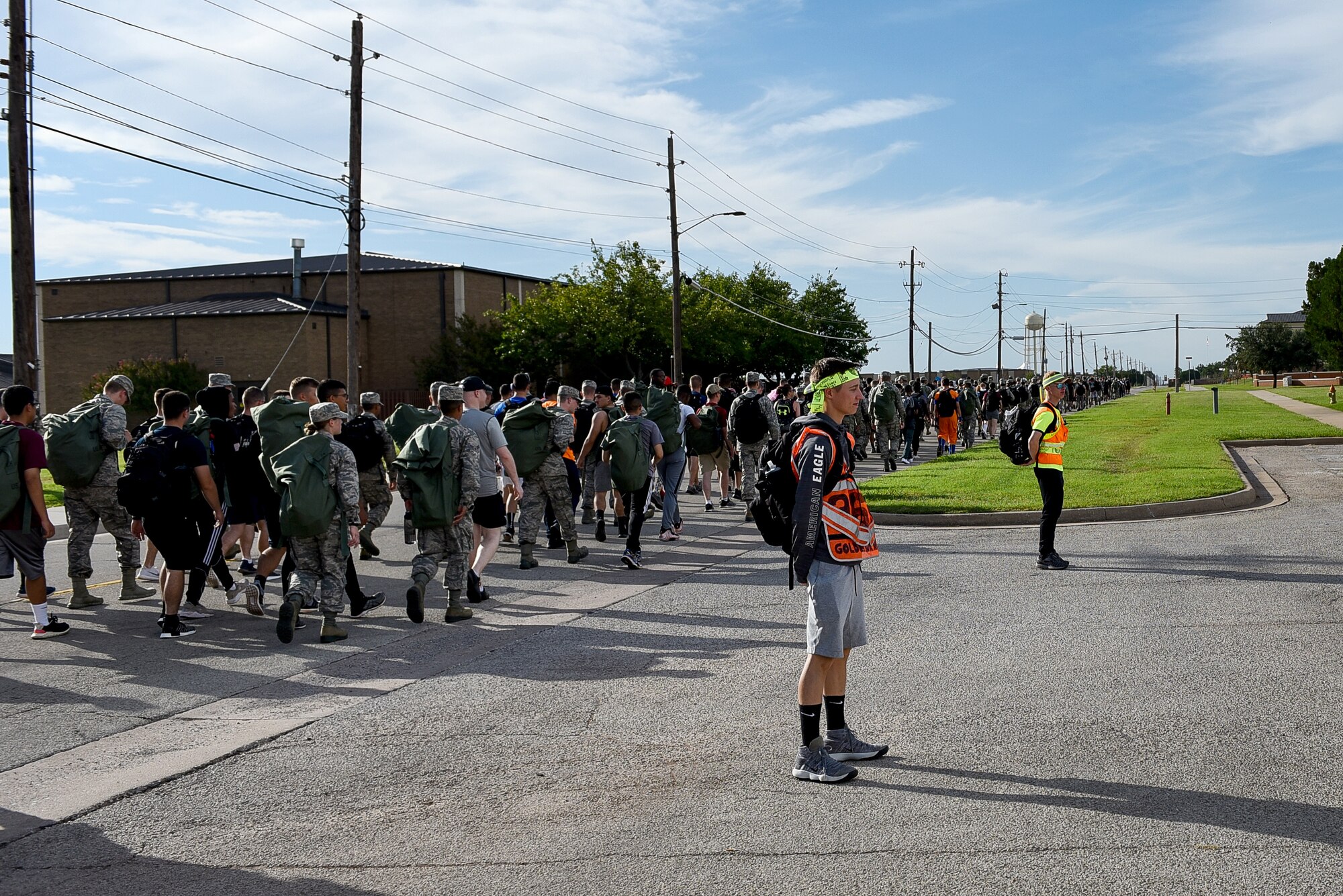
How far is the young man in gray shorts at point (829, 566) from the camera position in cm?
519

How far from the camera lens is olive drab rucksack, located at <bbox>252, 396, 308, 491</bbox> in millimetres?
10008

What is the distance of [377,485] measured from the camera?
12523 mm

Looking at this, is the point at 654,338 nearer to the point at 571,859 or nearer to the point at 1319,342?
the point at 1319,342

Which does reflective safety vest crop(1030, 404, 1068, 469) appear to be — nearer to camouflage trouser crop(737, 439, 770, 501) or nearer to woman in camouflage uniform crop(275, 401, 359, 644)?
camouflage trouser crop(737, 439, 770, 501)

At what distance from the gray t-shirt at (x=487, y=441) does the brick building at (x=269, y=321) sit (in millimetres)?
42895

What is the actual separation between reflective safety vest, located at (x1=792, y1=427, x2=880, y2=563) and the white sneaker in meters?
5.91

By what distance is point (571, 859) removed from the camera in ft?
14.3

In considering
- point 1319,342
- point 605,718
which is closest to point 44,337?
point 605,718

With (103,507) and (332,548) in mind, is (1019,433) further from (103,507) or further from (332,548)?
(103,507)

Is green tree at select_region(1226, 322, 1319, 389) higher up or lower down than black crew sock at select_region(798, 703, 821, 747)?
higher up

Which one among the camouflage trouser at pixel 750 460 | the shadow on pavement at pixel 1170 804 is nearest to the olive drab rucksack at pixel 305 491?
the shadow on pavement at pixel 1170 804

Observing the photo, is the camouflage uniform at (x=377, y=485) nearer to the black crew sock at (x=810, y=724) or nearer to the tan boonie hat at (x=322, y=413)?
the tan boonie hat at (x=322, y=413)

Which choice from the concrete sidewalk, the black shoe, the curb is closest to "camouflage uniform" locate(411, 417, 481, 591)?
the black shoe

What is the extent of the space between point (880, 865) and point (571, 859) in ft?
3.73
